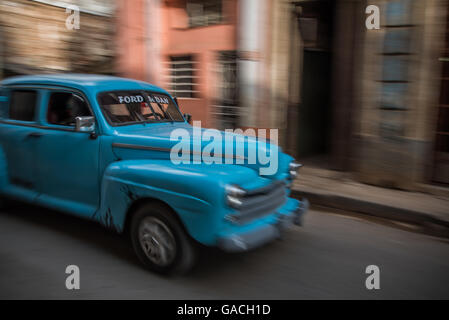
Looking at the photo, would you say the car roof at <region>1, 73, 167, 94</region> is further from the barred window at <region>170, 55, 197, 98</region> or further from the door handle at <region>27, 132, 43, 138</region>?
the barred window at <region>170, 55, 197, 98</region>

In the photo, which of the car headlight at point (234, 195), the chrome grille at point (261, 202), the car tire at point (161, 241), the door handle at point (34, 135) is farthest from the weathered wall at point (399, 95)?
the door handle at point (34, 135)

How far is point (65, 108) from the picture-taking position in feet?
14.1

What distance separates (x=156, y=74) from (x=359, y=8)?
5.47 m

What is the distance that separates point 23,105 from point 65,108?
0.74 meters

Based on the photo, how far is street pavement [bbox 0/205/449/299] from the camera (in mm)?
3281

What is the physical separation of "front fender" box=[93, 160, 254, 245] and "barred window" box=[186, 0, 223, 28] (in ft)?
21.8

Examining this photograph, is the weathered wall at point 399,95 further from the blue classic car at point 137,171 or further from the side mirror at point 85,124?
the side mirror at point 85,124

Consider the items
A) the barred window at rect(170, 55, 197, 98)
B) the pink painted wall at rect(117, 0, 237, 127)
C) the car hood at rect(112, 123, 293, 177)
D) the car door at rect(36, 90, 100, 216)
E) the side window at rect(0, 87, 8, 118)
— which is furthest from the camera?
the barred window at rect(170, 55, 197, 98)

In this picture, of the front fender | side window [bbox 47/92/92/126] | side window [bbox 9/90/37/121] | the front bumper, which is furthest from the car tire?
side window [bbox 9/90/37/121]

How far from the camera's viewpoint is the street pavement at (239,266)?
129 inches

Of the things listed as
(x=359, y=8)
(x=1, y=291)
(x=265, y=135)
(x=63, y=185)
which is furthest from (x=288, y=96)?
(x=1, y=291)

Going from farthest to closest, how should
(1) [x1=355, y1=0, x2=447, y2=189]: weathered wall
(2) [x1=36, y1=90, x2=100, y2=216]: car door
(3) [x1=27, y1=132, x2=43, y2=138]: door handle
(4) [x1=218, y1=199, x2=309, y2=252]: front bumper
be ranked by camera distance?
(1) [x1=355, y1=0, x2=447, y2=189]: weathered wall, (3) [x1=27, y1=132, x2=43, y2=138]: door handle, (2) [x1=36, y1=90, x2=100, y2=216]: car door, (4) [x1=218, y1=199, x2=309, y2=252]: front bumper

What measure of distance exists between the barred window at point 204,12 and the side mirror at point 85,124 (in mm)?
6188

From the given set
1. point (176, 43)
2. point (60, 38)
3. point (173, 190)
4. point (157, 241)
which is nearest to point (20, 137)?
point (157, 241)
